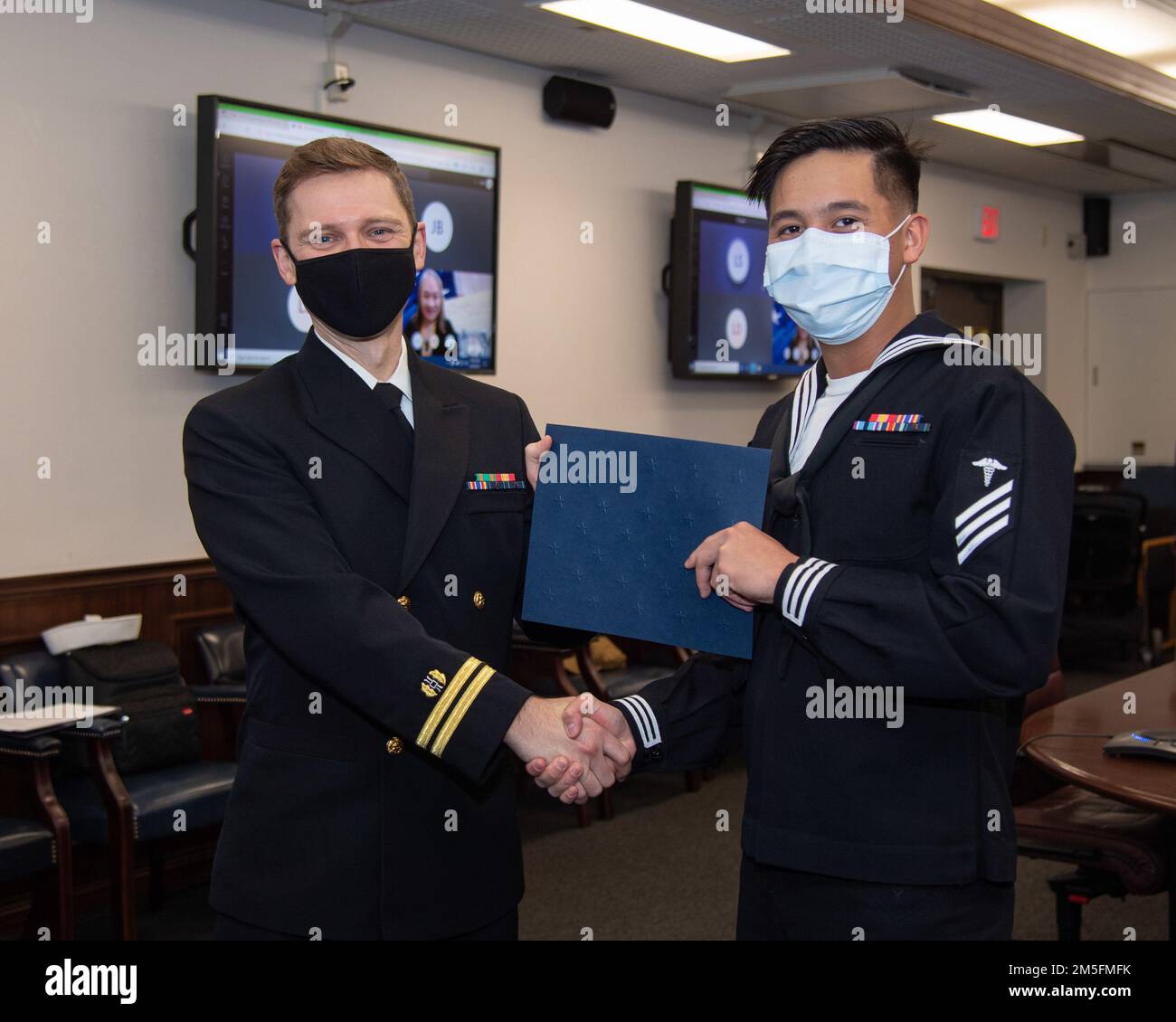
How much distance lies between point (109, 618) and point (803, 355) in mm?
4053

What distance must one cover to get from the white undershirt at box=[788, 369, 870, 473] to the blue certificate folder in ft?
0.32

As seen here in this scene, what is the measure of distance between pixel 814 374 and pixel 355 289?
2.32ft

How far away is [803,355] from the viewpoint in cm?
701

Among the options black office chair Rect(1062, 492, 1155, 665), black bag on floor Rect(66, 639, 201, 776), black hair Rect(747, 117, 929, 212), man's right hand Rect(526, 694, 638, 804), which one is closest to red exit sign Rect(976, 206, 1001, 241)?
black office chair Rect(1062, 492, 1155, 665)

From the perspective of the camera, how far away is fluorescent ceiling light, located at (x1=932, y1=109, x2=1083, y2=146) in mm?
6734

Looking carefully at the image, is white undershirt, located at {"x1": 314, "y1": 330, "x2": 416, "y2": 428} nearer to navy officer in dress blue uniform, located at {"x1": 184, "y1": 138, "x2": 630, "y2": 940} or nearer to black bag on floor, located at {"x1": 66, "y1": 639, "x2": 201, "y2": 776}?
navy officer in dress blue uniform, located at {"x1": 184, "y1": 138, "x2": 630, "y2": 940}

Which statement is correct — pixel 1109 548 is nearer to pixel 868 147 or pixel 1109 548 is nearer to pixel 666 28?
pixel 666 28

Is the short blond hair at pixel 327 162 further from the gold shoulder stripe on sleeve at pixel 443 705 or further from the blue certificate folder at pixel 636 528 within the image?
the gold shoulder stripe on sleeve at pixel 443 705

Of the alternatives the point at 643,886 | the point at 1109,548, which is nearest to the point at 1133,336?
the point at 1109,548

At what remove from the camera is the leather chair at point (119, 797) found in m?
3.68

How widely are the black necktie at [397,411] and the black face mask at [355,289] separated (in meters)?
0.09

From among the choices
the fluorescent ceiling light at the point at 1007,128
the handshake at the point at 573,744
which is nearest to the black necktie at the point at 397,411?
the handshake at the point at 573,744

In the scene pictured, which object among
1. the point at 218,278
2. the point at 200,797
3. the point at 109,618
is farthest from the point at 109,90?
the point at 200,797

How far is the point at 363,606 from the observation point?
1.85 meters
